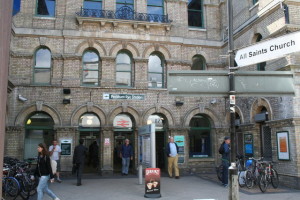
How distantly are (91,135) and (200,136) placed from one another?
19.8ft

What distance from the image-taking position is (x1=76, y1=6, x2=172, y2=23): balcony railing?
53.8ft

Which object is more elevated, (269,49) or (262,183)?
(269,49)

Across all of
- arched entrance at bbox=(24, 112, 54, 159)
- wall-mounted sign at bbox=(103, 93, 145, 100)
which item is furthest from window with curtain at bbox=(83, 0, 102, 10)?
arched entrance at bbox=(24, 112, 54, 159)

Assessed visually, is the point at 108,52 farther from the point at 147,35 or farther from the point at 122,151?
the point at 122,151

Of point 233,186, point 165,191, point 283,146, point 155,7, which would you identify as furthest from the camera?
point 155,7

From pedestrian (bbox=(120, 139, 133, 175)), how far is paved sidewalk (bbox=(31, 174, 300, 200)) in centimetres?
164

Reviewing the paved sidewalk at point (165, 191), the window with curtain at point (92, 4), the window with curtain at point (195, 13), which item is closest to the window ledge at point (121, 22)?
the window with curtain at point (92, 4)

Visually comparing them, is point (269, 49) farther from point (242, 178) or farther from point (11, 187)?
point (11, 187)

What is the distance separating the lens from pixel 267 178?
11625 millimetres

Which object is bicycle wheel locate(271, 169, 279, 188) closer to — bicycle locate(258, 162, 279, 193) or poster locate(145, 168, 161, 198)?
bicycle locate(258, 162, 279, 193)

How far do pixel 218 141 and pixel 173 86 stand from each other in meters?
11.6

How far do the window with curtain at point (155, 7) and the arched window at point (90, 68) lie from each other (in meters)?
4.11

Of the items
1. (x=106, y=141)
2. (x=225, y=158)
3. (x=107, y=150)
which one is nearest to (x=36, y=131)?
(x=106, y=141)

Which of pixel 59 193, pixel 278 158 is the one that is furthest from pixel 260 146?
pixel 59 193
